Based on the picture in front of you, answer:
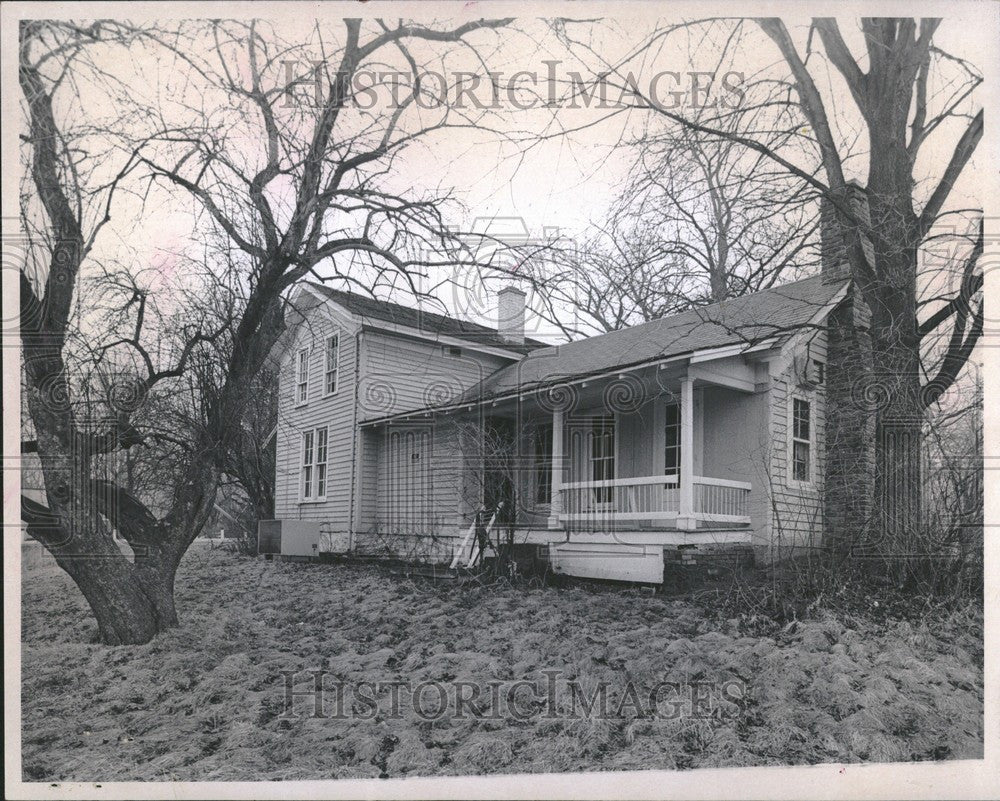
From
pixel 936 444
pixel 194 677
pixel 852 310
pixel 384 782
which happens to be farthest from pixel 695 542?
pixel 194 677

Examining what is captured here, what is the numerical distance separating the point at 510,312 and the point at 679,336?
2.05m

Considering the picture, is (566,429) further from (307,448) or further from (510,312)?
(307,448)

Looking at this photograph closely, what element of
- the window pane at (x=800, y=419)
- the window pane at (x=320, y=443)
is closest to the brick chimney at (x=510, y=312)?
the window pane at (x=320, y=443)

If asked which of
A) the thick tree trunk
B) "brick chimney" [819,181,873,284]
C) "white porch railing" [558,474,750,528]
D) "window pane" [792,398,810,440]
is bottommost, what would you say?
the thick tree trunk

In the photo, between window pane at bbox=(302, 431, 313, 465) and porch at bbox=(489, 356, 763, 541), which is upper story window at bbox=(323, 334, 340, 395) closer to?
window pane at bbox=(302, 431, 313, 465)

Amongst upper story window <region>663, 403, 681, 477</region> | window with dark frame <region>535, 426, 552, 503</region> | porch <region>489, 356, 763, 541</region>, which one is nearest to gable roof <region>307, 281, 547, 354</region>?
porch <region>489, 356, 763, 541</region>

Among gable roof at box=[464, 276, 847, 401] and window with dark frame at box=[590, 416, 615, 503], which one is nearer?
gable roof at box=[464, 276, 847, 401]

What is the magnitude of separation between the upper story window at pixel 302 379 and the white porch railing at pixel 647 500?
304 cm

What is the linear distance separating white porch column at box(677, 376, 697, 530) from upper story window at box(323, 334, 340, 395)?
140 inches

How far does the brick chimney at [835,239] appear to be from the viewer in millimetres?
7711

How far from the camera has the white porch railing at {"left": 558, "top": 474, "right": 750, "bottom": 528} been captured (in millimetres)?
8102

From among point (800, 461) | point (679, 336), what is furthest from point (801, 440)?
point (679, 336)

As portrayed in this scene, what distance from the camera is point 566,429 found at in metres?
9.98

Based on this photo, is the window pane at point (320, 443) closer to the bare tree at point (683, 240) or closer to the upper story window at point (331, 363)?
the upper story window at point (331, 363)
